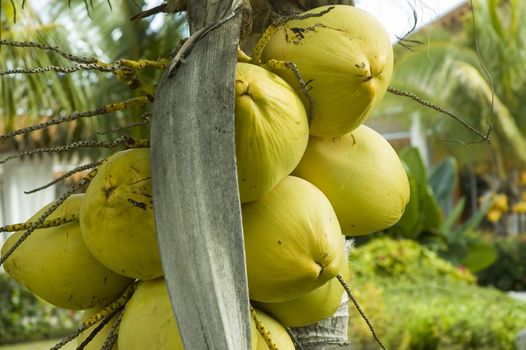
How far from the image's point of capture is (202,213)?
0.83m

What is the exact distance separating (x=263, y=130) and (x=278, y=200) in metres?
0.11

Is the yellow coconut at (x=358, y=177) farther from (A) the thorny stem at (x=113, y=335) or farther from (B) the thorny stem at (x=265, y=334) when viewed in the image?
(A) the thorny stem at (x=113, y=335)

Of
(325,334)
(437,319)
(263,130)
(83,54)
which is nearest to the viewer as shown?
(263,130)

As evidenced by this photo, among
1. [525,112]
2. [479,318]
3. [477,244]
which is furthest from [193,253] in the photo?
[525,112]

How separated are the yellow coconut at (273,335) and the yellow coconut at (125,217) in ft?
0.53

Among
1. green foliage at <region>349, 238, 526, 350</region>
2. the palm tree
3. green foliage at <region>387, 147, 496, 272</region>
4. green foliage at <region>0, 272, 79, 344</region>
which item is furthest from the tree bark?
the palm tree

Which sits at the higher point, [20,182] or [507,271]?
[20,182]

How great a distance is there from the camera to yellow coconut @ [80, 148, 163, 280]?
996mm

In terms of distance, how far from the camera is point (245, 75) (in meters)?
0.96

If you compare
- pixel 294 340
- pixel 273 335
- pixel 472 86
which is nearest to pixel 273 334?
pixel 273 335

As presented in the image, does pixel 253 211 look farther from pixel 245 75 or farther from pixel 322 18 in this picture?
pixel 322 18

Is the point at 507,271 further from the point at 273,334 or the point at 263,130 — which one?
the point at 263,130

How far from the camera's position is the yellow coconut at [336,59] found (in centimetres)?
105

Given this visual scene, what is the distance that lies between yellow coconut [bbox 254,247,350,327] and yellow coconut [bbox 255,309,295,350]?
0.02 meters
